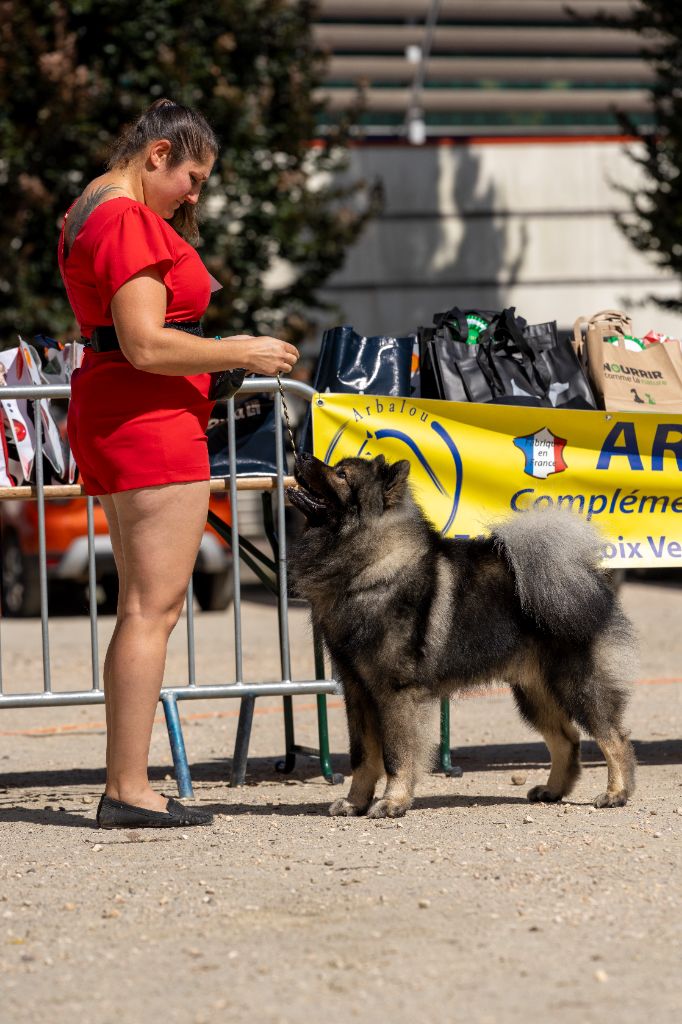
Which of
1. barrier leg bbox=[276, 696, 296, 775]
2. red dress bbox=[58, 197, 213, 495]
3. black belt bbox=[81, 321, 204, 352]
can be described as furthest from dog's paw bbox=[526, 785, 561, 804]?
black belt bbox=[81, 321, 204, 352]

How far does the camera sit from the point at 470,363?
→ 21.3 ft

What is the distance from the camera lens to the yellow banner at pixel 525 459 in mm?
6207

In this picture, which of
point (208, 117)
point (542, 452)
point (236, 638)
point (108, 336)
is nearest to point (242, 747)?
point (236, 638)

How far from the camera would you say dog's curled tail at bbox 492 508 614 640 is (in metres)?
5.46

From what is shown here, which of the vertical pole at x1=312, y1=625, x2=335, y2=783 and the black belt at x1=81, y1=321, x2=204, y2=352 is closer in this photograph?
the black belt at x1=81, y1=321, x2=204, y2=352

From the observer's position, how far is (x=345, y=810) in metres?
5.53

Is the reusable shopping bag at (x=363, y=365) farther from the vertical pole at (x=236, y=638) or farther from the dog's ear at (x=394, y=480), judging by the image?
the dog's ear at (x=394, y=480)

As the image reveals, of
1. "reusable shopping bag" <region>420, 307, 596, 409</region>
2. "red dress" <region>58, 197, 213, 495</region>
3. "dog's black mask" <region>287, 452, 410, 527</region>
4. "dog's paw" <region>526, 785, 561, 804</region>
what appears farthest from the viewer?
"reusable shopping bag" <region>420, 307, 596, 409</region>

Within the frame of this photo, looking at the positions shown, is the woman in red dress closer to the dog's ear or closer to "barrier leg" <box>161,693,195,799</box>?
the dog's ear

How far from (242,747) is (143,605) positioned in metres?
1.45

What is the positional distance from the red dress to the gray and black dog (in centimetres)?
55

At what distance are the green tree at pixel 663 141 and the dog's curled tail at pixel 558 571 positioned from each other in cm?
1079

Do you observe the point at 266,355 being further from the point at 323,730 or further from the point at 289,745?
the point at 289,745

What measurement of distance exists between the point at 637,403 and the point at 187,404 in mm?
2353
